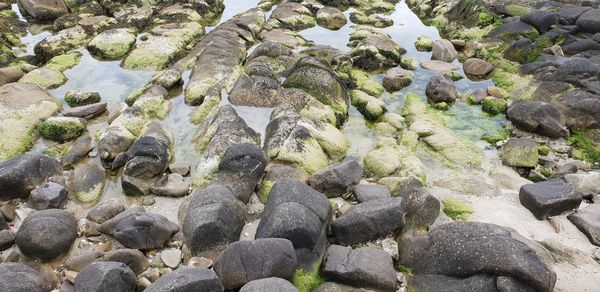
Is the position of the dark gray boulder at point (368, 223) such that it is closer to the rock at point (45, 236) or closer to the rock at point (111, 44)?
the rock at point (45, 236)

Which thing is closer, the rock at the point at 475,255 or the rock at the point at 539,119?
the rock at the point at 475,255

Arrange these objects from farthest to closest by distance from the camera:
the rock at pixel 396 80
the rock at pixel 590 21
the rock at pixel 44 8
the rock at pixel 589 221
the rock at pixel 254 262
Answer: the rock at pixel 44 8 → the rock at pixel 590 21 → the rock at pixel 396 80 → the rock at pixel 589 221 → the rock at pixel 254 262

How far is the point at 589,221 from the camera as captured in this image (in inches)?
448

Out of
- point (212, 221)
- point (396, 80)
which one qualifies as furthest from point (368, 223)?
point (396, 80)

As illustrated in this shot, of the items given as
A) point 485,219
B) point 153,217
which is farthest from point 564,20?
point 153,217

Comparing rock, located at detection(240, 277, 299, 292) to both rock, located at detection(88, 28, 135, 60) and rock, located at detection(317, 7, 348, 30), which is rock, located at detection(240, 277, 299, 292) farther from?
rock, located at detection(317, 7, 348, 30)

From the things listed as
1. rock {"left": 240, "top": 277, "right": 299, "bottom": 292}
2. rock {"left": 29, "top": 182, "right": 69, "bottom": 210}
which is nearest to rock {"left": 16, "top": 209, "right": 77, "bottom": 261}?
rock {"left": 29, "top": 182, "right": 69, "bottom": 210}

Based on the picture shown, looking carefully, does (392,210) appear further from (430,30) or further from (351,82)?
(430,30)

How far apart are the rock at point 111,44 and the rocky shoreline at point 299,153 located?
0.11 meters

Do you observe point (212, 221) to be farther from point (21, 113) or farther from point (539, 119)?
point (539, 119)

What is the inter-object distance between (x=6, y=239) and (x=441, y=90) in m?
17.1

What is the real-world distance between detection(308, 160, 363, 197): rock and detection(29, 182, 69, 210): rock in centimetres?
735

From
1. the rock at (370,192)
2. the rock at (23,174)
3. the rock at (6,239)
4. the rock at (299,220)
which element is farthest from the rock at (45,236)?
the rock at (370,192)

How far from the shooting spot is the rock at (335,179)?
42.8 ft
